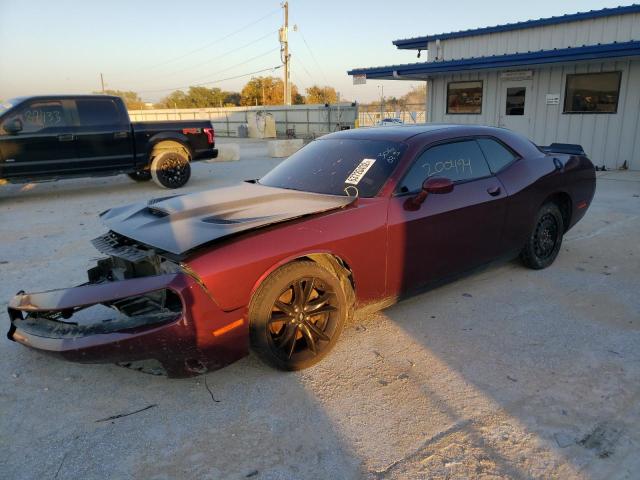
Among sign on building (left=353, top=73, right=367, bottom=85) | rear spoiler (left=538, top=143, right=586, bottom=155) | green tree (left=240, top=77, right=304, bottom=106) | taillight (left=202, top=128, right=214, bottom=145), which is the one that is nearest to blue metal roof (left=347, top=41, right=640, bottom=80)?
sign on building (left=353, top=73, right=367, bottom=85)

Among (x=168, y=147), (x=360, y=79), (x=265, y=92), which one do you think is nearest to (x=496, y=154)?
(x=168, y=147)

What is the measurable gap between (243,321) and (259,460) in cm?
79

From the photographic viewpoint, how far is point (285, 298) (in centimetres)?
313

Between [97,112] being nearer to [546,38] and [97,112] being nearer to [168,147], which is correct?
[168,147]

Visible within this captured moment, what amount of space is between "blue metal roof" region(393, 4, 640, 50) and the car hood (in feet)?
38.9

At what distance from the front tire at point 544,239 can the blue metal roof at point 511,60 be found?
25.8ft

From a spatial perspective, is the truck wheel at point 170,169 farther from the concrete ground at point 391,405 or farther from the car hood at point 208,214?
the car hood at point 208,214

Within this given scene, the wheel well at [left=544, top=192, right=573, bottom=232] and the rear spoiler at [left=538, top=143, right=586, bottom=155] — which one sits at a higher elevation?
the rear spoiler at [left=538, top=143, right=586, bottom=155]

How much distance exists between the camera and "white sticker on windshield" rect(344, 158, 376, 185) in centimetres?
378

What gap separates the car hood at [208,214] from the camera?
9.77 ft

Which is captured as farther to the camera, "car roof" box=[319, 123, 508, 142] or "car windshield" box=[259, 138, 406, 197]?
"car roof" box=[319, 123, 508, 142]

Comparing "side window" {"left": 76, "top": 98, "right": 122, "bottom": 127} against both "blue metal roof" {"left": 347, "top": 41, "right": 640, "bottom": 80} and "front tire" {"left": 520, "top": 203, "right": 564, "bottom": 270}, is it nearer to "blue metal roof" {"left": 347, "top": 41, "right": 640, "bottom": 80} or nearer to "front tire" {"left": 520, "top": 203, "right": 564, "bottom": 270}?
"front tire" {"left": 520, "top": 203, "right": 564, "bottom": 270}

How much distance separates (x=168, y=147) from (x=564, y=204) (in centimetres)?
819

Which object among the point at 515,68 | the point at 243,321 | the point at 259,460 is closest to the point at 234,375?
the point at 243,321
